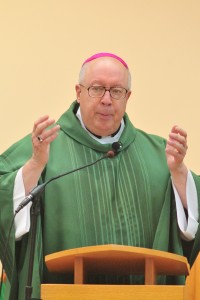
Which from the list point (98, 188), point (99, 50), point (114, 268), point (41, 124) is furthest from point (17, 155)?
point (99, 50)

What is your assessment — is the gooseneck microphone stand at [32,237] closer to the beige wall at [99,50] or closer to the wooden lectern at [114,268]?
the wooden lectern at [114,268]

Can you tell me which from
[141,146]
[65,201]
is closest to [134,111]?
[141,146]

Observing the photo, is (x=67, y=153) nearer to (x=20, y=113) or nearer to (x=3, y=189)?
(x=3, y=189)

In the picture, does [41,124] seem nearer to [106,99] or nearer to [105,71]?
[106,99]

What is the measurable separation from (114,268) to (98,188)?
0.59m

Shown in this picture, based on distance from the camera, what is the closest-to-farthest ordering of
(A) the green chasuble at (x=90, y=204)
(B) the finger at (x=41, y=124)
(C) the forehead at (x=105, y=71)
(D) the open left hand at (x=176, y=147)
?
(B) the finger at (x=41, y=124)
(D) the open left hand at (x=176, y=147)
(A) the green chasuble at (x=90, y=204)
(C) the forehead at (x=105, y=71)

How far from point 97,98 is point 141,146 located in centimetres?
47

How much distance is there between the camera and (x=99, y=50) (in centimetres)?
638

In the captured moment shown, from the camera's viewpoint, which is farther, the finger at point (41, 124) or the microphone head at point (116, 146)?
the microphone head at point (116, 146)

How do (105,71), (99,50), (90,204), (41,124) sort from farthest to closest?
(99,50) → (105,71) → (90,204) → (41,124)

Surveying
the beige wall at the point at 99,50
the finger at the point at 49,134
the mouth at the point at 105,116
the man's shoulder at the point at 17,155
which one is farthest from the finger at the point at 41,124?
the beige wall at the point at 99,50

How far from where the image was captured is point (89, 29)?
6.42 metres

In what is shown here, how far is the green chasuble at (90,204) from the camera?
14.5 ft

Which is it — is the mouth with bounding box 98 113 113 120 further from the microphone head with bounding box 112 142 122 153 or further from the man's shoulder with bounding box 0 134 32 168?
the man's shoulder with bounding box 0 134 32 168
